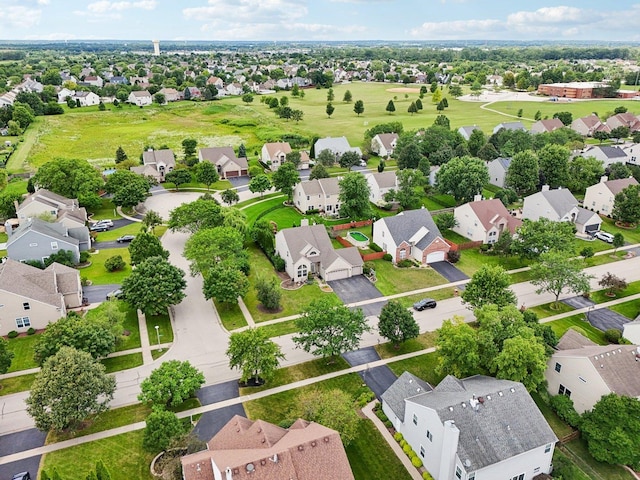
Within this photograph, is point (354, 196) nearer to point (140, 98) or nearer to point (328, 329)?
point (328, 329)

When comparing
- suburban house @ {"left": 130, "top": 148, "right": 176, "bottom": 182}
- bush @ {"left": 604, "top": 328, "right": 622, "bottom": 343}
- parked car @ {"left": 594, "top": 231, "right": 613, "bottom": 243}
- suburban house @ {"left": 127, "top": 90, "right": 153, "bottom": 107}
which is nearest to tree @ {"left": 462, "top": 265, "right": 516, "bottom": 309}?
bush @ {"left": 604, "top": 328, "right": 622, "bottom": 343}

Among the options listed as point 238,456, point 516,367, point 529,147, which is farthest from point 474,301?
point 529,147

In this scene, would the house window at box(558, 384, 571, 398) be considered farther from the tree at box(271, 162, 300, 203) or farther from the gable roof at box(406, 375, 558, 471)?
the tree at box(271, 162, 300, 203)

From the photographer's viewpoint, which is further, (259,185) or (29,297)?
(259,185)

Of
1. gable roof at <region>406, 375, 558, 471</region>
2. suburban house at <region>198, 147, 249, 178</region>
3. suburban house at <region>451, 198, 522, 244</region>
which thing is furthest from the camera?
suburban house at <region>198, 147, 249, 178</region>

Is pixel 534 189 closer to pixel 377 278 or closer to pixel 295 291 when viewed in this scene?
pixel 377 278

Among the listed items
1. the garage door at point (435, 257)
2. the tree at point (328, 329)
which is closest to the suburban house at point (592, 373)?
the tree at point (328, 329)

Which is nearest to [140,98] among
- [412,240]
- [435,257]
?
[412,240]
